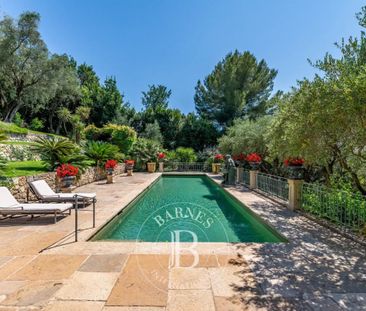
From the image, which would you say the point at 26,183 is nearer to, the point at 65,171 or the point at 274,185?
the point at 65,171

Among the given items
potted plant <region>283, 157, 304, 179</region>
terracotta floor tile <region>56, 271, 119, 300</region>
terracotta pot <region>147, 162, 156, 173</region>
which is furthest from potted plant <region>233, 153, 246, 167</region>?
terracotta floor tile <region>56, 271, 119, 300</region>

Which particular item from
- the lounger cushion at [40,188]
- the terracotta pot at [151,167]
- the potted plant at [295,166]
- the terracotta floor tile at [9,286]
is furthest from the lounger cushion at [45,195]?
the terracotta pot at [151,167]

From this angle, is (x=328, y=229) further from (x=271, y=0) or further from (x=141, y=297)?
(x=271, y=0)

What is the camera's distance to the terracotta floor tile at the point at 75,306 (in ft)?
8.30

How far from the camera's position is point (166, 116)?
94.2ft

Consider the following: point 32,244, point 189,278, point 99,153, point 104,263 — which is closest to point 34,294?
point 104,263

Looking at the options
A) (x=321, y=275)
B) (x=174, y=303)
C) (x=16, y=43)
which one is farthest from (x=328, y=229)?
(x=16, y=43)

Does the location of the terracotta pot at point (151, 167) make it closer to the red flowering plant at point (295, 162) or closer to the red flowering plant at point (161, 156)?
the red flowering plant at point (161, 156)

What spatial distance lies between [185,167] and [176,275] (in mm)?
19596

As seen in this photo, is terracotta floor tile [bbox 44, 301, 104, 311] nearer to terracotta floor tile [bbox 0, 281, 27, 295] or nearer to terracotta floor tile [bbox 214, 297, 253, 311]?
terracotta floor tile [bbox 0, 281, 27, 295]

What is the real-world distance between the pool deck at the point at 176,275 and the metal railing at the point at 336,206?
63 cm

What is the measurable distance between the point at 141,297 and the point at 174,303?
1.20ft

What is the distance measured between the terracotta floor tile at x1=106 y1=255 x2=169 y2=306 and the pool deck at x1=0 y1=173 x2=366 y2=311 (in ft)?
0.03

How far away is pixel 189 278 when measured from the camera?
3197 mm
